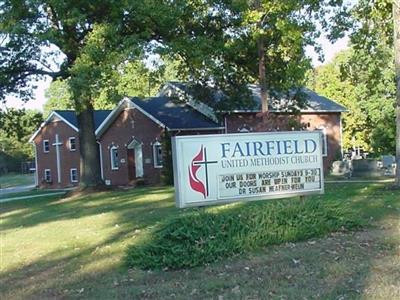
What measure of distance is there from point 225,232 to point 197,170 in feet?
4.88

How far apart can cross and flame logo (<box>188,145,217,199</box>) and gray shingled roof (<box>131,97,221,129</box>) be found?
86.8 feet

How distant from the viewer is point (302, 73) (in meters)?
23.8

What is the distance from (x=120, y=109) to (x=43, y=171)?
40.5ft

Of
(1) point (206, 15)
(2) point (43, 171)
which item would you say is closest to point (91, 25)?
(1) point (206, 15)

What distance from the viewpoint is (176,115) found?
38438 mm

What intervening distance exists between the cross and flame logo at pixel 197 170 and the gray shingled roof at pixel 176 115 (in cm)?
2646

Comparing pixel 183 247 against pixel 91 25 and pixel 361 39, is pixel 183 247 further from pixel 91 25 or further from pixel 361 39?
pixel 91 25

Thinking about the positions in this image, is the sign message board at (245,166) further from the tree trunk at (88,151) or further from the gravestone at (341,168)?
the gravestone at (341,168)

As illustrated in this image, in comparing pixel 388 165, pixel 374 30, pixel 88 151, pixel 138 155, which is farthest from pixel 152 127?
pixel 374 30

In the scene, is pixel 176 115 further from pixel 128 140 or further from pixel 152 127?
pixel 128 140

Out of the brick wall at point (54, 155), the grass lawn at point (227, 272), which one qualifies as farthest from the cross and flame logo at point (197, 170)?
the brick wall at point (54, 155)

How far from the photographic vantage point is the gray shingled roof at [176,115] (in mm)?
36938

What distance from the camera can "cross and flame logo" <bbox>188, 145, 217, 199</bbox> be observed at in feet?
31.7

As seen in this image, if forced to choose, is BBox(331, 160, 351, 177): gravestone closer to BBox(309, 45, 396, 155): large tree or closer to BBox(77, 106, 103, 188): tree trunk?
BBox(309, 45, 396, 155): large tree
